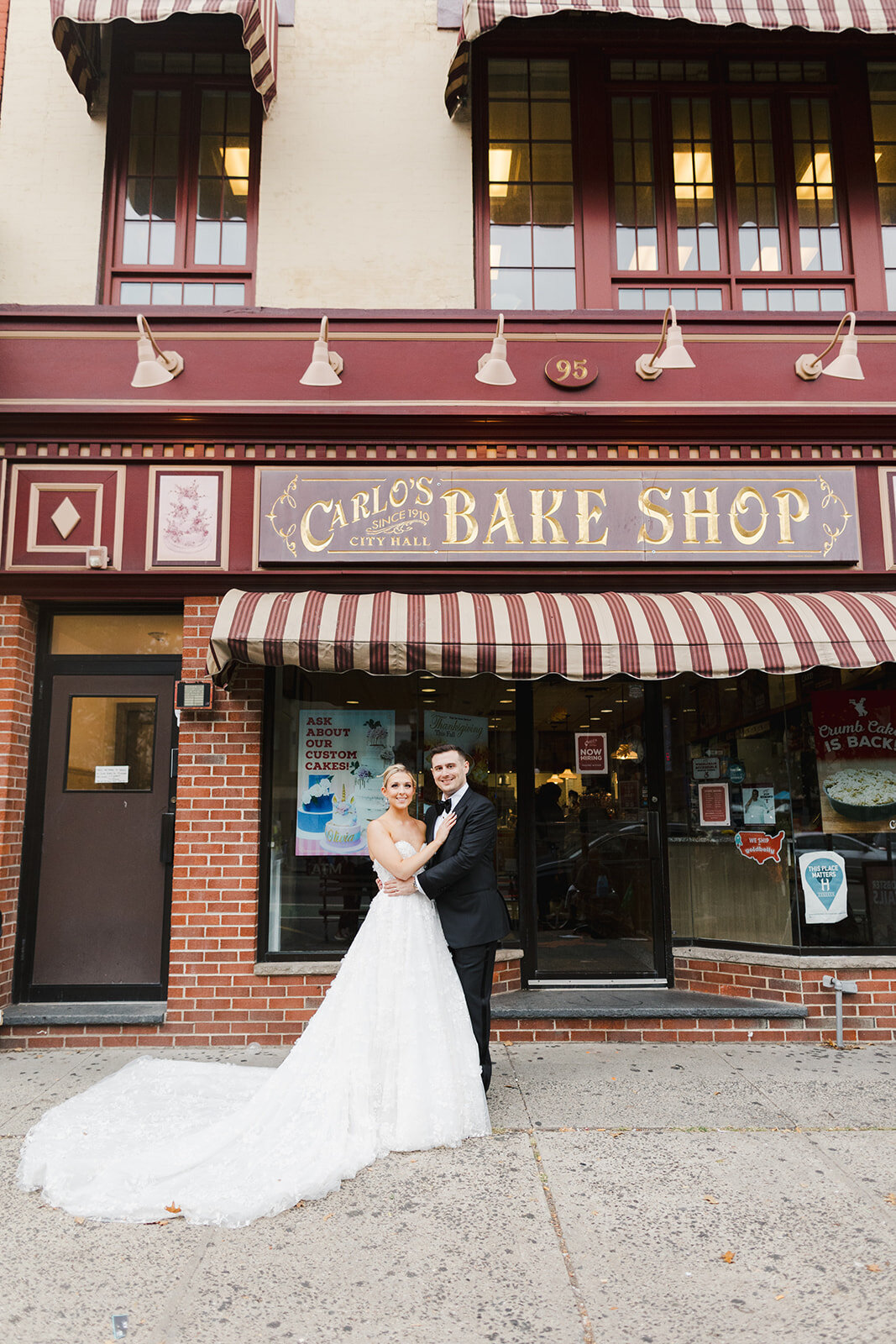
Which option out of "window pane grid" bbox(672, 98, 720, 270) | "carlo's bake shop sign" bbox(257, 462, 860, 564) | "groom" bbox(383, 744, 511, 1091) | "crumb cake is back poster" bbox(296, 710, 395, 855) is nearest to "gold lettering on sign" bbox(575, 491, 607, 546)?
"carlo's bake shop sign" bbox(257, 462, 860, 564)

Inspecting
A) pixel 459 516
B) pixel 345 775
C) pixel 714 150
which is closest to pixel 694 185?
pixel 714 150

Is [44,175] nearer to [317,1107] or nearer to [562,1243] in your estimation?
[317,1107]

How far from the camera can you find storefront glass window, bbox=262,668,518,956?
6.69 metres

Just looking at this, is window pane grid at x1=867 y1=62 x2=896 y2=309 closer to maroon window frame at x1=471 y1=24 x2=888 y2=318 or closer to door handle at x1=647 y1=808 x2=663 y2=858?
maroon window frame at x1=471 y1=24 x2=888 y2=318

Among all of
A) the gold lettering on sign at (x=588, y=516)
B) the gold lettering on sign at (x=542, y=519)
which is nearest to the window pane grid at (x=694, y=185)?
the gold lettering on sign at (x=588, y=516)

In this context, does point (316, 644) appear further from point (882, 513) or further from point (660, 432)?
point (882, 513)

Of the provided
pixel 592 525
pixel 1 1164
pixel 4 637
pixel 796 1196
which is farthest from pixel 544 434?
pixel 1 1164

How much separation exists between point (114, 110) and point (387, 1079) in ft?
25.0

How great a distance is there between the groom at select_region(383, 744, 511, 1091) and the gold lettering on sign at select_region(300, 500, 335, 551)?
227 cm

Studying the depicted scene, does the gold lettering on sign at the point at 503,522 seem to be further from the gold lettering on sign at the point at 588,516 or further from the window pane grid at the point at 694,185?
the window pane grid at the point at 694,185

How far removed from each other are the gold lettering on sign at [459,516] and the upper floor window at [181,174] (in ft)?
7.74

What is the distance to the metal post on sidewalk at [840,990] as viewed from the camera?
627 cm

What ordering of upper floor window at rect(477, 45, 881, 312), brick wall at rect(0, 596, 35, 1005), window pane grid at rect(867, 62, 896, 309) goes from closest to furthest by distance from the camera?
brick wall at rect(0, 596, 35, 1005) < upper floor window at rect(477, 45, 881, 312) < window pane grid at rect(867, 62, 896, 309)

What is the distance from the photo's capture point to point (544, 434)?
267 inches
